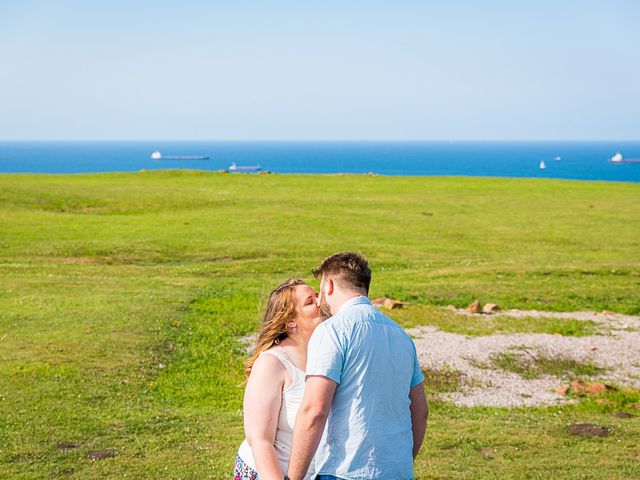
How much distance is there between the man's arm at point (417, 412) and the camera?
6.21 meters

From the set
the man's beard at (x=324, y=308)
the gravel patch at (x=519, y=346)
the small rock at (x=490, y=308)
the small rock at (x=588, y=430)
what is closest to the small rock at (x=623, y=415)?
the gravel patch at (x=519, y=346)

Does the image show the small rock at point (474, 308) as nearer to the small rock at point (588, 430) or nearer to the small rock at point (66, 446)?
the small rock at point (588, 430)

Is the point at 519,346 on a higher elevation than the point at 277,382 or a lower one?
lower

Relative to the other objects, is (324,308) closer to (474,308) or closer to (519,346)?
(519,346)

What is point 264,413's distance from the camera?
5719 mm

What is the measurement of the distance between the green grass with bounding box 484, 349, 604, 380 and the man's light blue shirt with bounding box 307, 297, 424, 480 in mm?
11957

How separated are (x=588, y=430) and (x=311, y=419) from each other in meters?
8.91

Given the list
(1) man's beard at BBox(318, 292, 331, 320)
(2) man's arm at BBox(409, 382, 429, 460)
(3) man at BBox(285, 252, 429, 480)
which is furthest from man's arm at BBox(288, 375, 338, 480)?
(2) man's arm at BBox(409, 382, 429, 460)

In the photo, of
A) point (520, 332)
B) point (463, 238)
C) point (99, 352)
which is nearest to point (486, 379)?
point (520, 332)

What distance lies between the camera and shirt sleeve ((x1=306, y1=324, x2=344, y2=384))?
5.55 metres

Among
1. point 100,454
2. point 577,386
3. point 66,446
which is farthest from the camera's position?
point 577,386

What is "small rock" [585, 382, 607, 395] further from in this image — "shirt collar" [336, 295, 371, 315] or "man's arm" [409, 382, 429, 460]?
"shirt collar" [336, 295, 371, 315]

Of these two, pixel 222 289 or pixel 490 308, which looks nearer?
pixel 490 308

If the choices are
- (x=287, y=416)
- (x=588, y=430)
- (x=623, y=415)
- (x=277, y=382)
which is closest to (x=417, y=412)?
(x=287, y=416)
